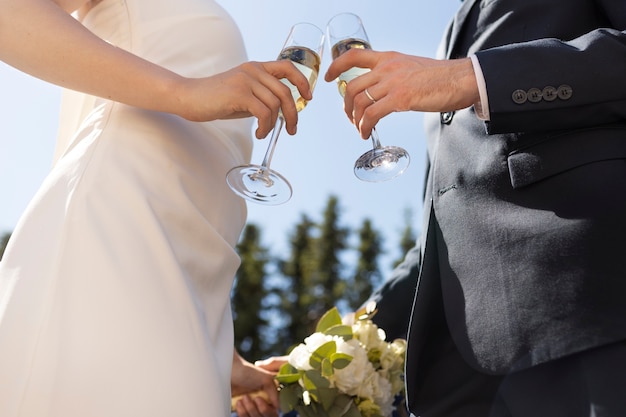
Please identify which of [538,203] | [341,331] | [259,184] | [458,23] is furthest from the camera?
[341,331]

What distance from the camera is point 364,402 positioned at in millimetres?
3096

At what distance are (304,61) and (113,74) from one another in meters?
0.63

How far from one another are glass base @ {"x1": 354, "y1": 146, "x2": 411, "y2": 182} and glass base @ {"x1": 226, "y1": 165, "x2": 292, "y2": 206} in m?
0.27

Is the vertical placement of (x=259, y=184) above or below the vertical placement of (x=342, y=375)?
above

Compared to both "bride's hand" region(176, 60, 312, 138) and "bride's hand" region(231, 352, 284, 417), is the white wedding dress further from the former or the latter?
"bride's hand" region(231, 352, 284, 417)

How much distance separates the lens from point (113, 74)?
198cm

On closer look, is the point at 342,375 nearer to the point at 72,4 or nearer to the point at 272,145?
the point at 272,145

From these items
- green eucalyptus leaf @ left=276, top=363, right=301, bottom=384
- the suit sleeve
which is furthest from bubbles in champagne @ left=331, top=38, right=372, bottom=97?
green eucalyptus leaf @ left=276, top=363, right=301, bottom=384

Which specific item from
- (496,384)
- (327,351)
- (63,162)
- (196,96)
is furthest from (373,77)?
(327,351)

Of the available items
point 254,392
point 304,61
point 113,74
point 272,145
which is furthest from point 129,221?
point 254,392

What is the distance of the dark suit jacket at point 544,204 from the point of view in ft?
6.34

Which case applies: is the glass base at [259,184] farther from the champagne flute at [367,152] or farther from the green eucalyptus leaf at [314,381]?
the green eucalyptus leaf at [314,381]

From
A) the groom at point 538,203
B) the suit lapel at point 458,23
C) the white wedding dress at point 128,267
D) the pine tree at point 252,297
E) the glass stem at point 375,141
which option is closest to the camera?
the white wedding dress at point 128,267

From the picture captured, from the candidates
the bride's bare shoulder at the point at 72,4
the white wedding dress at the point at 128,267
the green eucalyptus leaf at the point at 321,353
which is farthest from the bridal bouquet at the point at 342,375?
the bride's bare shoulder at the point at 72,4
